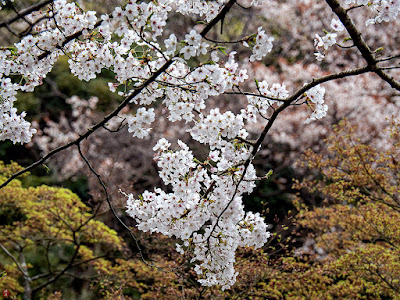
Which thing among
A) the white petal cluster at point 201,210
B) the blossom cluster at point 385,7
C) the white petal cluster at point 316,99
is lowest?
the white petal cluster at point 201,210

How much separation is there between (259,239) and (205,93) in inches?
45.4

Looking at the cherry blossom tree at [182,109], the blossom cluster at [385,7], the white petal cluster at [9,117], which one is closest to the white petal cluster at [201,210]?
the cherry blossom tree at [182,109]

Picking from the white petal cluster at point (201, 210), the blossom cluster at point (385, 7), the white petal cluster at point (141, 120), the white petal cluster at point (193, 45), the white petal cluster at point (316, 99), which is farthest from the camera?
the white petal cluster at point (201, 210)

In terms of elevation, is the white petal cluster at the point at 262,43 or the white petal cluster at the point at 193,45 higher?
the white petal cluster at the point at 262,43

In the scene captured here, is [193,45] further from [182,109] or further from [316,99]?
[316,99]

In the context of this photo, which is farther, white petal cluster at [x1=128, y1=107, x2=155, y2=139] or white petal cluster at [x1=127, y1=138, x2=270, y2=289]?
white petal cluster at [x1=127, y1=138, x2=270, y2=289]

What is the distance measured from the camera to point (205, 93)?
2367mm

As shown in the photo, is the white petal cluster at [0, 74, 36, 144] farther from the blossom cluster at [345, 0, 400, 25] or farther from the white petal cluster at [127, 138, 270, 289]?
the blossom cluster at [345, 0, 400, 25]

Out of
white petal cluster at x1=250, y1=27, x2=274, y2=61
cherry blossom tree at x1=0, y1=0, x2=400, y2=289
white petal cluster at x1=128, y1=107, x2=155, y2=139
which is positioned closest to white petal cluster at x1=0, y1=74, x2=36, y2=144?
cherry blossom tree at x1=0, y1=0, x2=400, y2=289

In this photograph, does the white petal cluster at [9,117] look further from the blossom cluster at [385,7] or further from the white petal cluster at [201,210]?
the blossom cluster at [385,7]

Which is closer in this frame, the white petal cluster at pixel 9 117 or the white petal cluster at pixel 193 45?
the white petal cluster at pixel 193 45

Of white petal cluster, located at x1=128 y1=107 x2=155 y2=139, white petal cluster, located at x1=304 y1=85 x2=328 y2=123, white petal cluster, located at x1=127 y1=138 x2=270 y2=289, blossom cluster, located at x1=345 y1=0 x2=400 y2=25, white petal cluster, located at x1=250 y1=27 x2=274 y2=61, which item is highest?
blossom cluster, located at x1=345 y1=0 x2=400 y2=25

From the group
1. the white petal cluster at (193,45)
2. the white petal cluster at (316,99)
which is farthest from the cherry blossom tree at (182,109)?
the white petal cluster at (193,45)

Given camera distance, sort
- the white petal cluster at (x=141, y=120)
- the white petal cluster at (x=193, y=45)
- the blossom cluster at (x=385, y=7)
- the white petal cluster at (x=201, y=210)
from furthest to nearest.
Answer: the white petal cluster at (x=201, y=210), the white petal cluster at (x=141, y=120), the blossom cluster at (x=385, y=7), the white petal cluster at (x=193, y=45)
